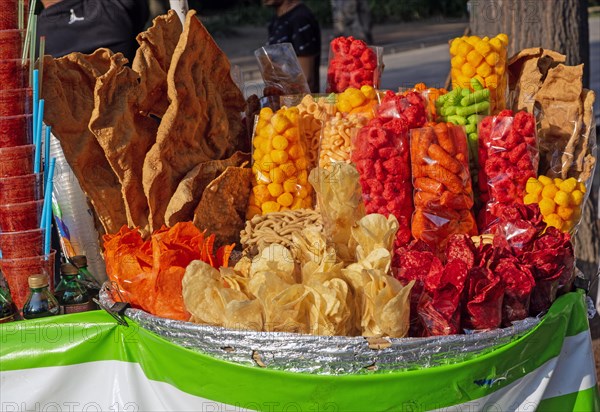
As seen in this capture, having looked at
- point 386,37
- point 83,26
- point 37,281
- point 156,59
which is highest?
point 83,26

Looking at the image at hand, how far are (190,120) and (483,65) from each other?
2.85 ft

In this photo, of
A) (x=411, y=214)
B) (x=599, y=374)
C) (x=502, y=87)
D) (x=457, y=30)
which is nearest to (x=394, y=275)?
(x=411, y=214)

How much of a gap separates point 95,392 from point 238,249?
626 mm

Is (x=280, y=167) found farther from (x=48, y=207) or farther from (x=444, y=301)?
(x=444, y=301)

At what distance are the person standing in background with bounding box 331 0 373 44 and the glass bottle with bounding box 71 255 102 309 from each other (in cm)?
1322

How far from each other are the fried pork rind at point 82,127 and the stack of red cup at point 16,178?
0.35 ft

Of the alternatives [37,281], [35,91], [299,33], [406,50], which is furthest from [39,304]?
[406,50]

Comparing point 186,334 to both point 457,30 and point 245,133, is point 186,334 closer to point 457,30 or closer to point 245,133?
point 245,133

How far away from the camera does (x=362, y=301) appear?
5.07 ft

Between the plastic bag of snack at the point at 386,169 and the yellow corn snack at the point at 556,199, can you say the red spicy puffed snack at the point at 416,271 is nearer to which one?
the plastic bag of snack at the point at 386,169

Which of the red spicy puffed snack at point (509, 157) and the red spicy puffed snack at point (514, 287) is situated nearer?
the red spicy puffed snack at point (514, 287)

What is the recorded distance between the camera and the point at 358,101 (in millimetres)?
2215

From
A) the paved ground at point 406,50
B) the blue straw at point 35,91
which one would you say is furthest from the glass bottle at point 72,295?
the paved ground at point 406,50

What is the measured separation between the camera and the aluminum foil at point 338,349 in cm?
143
